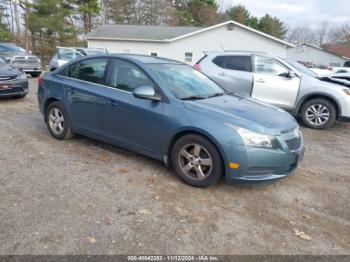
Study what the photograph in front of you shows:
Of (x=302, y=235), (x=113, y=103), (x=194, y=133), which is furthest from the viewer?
(x=113, y=103)

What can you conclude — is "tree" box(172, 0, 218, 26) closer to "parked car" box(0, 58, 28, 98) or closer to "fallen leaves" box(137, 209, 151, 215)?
"parked car" box(0, 58, 28, 98)

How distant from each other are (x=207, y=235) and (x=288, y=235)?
0.81 meters

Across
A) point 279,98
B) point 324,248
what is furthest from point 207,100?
point 279,98

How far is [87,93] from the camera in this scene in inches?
196

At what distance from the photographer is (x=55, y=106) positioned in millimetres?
5605

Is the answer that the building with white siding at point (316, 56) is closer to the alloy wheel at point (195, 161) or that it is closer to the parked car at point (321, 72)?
the parked car at point (321, 72)

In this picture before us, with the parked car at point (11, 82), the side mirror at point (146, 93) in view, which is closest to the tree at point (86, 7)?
the parked car at point (11, 82)

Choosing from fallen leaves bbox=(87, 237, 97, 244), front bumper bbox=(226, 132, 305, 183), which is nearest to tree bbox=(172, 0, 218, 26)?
front bumper bbox=(226, 132, 305, 183)

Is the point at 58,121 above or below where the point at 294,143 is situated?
below

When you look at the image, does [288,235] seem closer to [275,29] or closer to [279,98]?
[279,98]

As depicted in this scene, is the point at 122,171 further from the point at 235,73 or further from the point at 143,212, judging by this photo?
the point at 235,73

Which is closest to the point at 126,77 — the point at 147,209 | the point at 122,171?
the point at 122,171

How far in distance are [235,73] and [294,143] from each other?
14.6 feet

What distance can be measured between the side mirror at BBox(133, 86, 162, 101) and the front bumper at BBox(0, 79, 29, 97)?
599 centimetres
